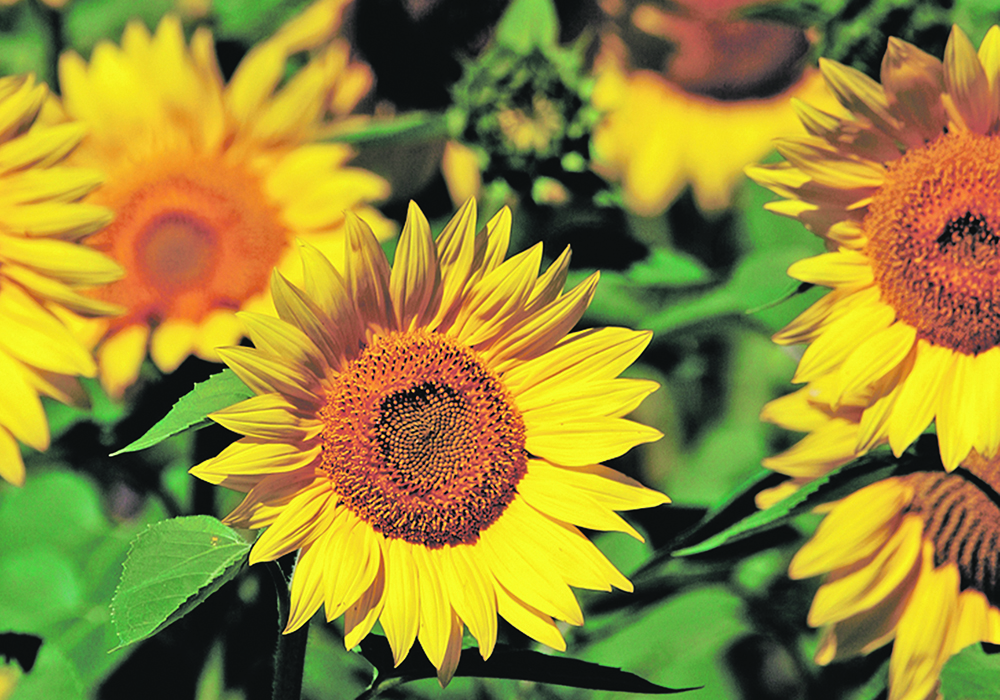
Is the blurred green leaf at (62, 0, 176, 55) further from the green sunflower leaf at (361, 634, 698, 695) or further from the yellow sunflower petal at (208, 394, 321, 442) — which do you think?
the green sunflower leaf at (361, 634, 698, 695)

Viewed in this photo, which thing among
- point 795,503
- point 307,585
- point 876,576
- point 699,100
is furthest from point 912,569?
point 699,100

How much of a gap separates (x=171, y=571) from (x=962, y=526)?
26.4 inches

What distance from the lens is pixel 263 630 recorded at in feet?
3.21

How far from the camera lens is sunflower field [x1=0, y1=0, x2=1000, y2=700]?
717 mm

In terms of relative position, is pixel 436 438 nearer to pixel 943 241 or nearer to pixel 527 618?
pixel 527 618

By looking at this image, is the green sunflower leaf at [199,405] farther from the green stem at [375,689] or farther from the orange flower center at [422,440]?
the green stem at [375,689]

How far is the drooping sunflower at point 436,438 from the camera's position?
0.69 meters

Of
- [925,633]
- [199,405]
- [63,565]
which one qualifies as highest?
[199,405]

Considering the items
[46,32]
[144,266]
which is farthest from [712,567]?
[46,32]

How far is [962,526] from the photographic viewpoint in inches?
36.4

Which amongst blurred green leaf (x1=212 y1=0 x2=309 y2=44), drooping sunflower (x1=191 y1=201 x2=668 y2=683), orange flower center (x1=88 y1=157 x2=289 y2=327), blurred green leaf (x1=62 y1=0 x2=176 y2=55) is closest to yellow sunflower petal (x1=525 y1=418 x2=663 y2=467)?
drooping sunflower (x1=191 y1=201 x2=668 y2=683)

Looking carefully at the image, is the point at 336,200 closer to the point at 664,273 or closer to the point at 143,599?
the point at 664,273

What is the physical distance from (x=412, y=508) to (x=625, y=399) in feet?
0.57

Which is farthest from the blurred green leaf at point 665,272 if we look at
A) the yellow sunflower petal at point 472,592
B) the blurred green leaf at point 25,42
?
the blurred green leaf at point 25,42
